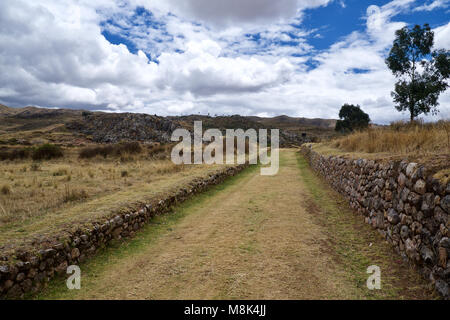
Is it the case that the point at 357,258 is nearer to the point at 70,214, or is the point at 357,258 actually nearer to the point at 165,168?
the point at 70,214

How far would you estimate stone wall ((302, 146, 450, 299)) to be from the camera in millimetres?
3922

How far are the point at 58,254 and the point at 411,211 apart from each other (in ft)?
20.5

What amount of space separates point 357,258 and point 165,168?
47.6 ft

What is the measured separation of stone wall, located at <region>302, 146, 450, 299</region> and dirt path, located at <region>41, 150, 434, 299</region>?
1.05 metres

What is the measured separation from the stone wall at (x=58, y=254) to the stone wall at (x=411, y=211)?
19.5 ft

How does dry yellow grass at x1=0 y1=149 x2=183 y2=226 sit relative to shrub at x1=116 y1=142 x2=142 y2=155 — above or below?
below

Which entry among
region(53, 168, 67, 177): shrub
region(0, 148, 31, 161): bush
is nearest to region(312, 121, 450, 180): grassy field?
region(53, 168, 67, 177): shrub

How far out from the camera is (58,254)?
5.14m

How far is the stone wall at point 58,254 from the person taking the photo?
436 centimetres
